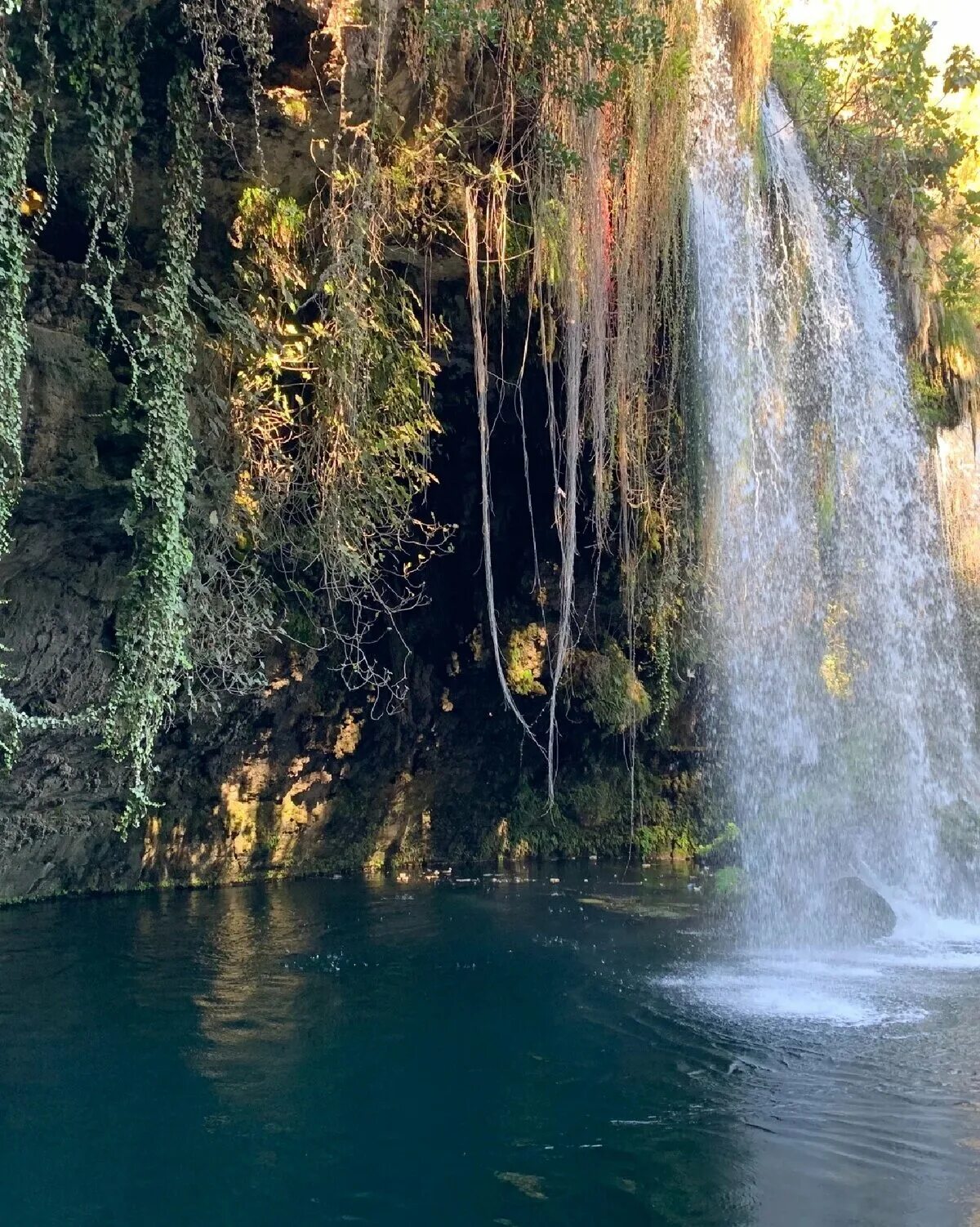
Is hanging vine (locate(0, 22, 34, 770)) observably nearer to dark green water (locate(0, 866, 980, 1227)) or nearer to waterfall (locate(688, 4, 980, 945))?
dark green water (locate(0, 866, 980, 1227))

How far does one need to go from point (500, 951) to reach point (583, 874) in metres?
5.08

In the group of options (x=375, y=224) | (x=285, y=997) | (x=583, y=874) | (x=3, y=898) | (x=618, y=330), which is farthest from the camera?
(x=583, y=874)

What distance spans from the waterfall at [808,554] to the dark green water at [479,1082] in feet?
6.77

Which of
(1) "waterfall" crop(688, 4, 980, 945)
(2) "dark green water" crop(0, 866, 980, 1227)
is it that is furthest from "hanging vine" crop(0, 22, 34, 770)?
(1) "waterfall" crop(688, 4, 980, 945)

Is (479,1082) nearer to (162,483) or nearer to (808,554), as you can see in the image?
(162,483)

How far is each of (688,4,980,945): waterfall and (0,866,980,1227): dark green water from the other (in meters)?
2.06

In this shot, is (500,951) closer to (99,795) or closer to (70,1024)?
(70,1024)

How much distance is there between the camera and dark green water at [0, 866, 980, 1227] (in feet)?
12.6

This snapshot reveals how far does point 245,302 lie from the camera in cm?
746

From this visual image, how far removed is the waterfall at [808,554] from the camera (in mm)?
10156

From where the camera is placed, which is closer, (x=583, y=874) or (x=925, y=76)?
(x=925, y=76)

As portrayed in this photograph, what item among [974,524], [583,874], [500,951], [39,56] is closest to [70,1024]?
[500,951]

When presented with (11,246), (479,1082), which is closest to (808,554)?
(479,1082)

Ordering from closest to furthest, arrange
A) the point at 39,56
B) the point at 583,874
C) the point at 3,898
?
the point at 39,56, the point at 3,898, the point at 583,874
